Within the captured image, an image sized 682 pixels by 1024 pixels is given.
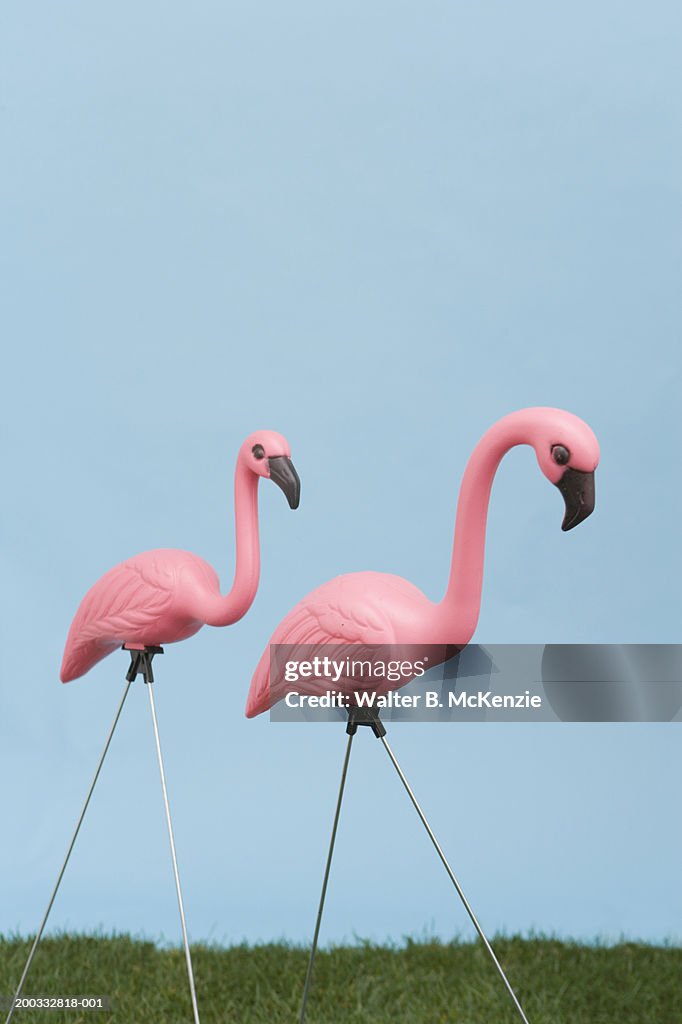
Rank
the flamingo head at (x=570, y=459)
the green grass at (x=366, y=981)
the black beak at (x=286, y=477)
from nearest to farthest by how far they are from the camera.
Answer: the flamingo head at (x=570, y=459)
the black beak at (x=286, y=477)
the green grass at (x=366, y=981)

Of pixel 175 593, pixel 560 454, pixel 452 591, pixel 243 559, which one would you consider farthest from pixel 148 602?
pixel 560 454

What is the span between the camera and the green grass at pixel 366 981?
390cm

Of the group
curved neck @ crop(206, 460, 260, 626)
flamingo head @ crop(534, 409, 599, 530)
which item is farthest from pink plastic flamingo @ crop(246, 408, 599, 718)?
curved neck @ crop(206, 460, 260, 626)

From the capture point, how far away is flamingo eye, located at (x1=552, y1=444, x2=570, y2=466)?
2.69 meters

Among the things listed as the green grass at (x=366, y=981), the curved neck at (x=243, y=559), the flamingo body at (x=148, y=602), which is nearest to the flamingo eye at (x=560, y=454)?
the curved neck at (x=243, y=559)

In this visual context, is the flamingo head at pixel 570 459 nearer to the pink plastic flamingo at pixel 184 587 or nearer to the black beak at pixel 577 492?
the black beak at pixel 577 492

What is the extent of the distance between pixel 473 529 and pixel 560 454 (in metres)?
0.25

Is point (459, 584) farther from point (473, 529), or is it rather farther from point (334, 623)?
point (334, 623)

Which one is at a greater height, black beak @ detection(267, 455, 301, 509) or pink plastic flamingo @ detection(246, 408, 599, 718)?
black beak @ detection(267, 455, 301, 509)

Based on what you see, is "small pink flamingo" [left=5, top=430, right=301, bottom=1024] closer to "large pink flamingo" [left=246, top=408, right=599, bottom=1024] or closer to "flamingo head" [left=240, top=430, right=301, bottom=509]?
"flamingo head" [left=240, top=430, right=301, bottom=509]

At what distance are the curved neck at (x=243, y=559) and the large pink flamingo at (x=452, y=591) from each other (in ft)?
0.54

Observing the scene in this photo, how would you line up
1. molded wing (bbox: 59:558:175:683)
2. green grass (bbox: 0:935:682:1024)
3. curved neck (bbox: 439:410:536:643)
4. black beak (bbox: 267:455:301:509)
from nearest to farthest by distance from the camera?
curved neck (bbox: 439:410:536:643) < black beak (bbox: 267:455:301:509) < molded wing (bbox: 59:558:175:683) < green grass (bbox: 0:935:682:1024)

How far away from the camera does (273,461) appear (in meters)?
3.21

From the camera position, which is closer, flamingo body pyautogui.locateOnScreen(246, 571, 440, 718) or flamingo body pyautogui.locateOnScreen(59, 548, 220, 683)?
flamingo body pyautogui.locateOnScreen(246, 571, 440, 718)
